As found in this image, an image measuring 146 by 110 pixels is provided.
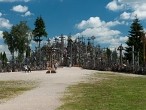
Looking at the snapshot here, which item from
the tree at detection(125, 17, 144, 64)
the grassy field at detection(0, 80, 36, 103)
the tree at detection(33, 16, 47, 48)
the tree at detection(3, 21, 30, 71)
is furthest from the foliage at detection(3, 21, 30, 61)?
the grassy field at detection(0, 80, 36, 103)

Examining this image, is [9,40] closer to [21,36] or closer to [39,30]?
[21,36]

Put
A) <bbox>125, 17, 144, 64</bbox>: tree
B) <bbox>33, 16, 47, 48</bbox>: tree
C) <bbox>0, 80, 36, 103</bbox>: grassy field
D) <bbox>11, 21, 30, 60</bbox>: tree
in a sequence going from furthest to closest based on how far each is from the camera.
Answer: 1. <bbox>11, 21, 30, 60</bbox>: tree
2. <bbox>33, 16, 47, 48</bbox>: tree
3. <bbox>125, 17, 144, 64</bbox>: tree
4. <bbox>0, 80, 36, 103</bbox>: grassy field

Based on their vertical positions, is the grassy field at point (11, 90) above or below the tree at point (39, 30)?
below

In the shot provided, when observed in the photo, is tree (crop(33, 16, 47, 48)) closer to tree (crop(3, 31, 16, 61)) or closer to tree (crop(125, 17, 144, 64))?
tree (crop(3, 31, 16, 61))

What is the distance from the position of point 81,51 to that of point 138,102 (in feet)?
247

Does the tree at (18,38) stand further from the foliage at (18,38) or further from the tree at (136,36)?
the tree at (136,36)

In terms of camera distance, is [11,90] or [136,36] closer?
[11,90]

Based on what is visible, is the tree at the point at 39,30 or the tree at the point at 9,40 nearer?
the tree at the point at 39,30

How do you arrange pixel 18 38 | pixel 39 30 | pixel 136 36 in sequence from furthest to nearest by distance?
1. pixel 18 38
2. pixel 39 30
3. pixel 136 36

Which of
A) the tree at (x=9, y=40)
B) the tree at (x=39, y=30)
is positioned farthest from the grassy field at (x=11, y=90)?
the tree at (x=9, y=40)

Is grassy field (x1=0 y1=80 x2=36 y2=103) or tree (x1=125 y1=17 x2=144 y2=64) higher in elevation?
tree (x1=125 y1=17 x2=144 y2=64)

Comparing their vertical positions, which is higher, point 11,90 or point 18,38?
point 18,38

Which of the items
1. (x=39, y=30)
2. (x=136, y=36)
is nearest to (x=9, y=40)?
(x=39, y=30)

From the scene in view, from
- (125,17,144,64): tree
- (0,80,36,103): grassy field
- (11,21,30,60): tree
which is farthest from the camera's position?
(11,21,30,60): tree
